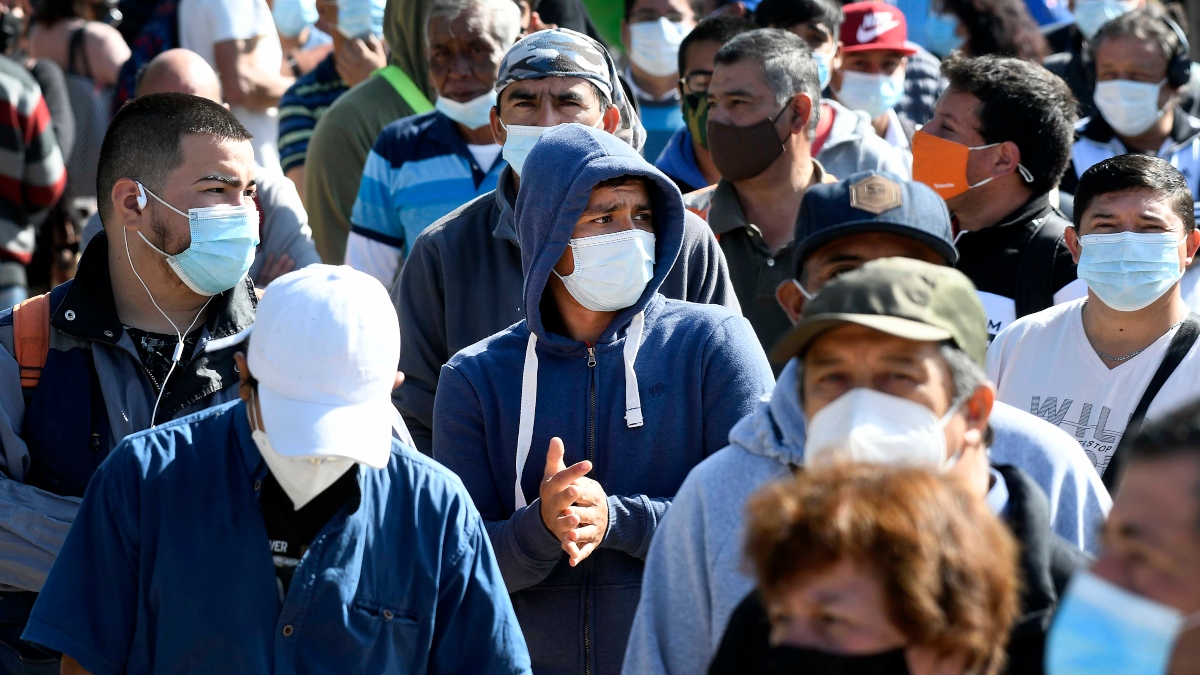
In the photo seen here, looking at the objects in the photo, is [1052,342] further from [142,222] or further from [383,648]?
[142,222]

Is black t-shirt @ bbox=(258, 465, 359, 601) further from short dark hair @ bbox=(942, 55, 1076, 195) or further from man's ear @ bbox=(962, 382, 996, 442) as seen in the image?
short dark hair @ bbox=(942, 55, 1076, 195)

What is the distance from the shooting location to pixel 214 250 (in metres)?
4.15

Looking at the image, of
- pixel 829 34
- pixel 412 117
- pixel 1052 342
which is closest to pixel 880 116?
pixel 829 34

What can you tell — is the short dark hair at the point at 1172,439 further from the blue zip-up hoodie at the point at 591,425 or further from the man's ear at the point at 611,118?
the man's ear at the point at 611,118

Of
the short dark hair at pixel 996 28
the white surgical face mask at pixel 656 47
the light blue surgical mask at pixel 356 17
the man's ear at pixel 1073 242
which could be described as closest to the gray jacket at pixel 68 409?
the man's ear at pixel 1073 242

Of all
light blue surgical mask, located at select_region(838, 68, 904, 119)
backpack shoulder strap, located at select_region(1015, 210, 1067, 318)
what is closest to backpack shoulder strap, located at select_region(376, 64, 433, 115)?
light blue surgical mask, located at select_region(838, 68, 904, 119)

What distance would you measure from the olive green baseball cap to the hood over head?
115 centimetres

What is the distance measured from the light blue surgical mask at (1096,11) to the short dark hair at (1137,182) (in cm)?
510

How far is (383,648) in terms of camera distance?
120 inches

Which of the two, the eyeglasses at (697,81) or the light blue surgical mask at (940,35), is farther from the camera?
the light blue surgical mask at (940,35)

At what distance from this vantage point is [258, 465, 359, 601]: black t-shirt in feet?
10.2

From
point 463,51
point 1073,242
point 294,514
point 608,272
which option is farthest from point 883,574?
point 463,51

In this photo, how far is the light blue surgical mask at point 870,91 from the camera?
8102mm

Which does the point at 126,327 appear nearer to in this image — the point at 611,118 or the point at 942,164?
the point at 611,118
